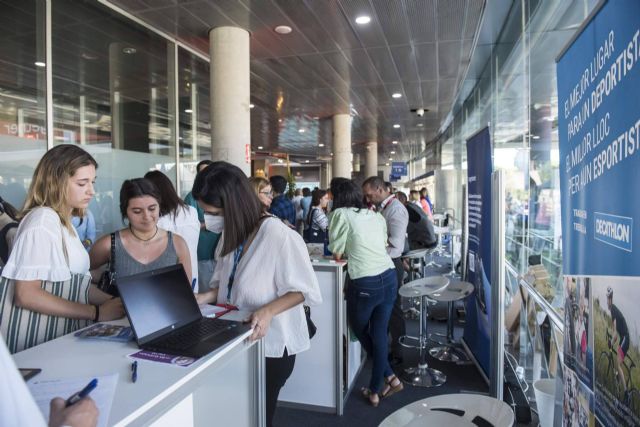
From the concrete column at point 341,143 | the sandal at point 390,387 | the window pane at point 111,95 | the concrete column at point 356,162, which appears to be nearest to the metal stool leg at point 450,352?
the sandal at point 390,387

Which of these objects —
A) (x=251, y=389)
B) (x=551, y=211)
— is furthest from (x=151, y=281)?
(x=551, y=211)

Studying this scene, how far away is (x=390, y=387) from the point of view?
3.07 metres

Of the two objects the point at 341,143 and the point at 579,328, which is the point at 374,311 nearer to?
the point at 579,328

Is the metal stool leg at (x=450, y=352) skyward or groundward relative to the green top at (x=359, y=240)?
groundward

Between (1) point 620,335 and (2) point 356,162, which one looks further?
(2) point 356,162

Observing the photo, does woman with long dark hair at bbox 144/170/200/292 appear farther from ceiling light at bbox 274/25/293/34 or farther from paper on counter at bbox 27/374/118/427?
ceiling light at bbox 274/25/293/34

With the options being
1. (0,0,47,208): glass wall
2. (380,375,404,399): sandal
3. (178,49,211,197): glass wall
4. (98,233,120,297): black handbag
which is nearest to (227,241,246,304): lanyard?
(98,233,120,297): black handbag

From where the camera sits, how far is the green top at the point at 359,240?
276cm

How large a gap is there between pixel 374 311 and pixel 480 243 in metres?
1.01

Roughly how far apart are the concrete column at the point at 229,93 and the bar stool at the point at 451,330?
278cm

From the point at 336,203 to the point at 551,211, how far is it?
1508 mm

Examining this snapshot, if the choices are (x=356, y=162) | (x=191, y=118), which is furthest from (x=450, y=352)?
(x=356, y=162)

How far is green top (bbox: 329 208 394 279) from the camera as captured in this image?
2.76 meters

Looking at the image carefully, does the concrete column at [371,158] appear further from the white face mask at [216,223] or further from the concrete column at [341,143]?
the white face mask at [216,223]
